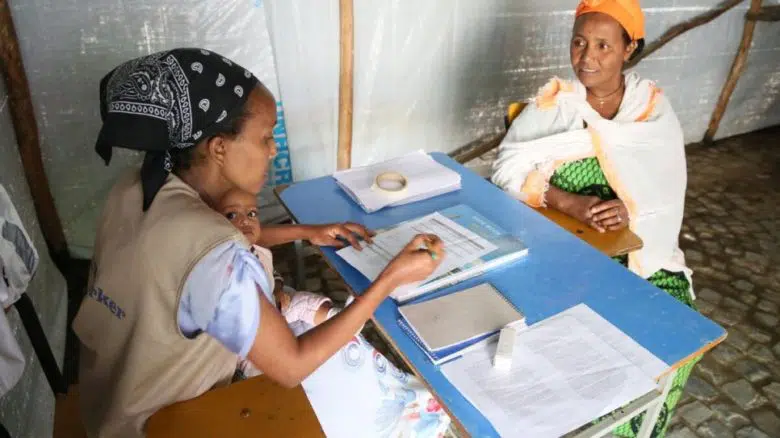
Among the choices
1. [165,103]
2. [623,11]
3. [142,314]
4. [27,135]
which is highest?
[623,11]

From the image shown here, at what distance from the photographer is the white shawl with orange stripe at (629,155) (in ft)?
6.11

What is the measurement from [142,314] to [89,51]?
2.01 meters

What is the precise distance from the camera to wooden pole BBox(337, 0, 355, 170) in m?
2.82

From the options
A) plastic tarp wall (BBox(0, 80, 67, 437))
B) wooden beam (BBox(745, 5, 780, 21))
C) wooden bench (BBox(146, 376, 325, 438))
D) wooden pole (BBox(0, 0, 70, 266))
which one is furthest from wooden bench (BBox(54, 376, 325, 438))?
wooden beam (BBox(745, 5, 780, 21))

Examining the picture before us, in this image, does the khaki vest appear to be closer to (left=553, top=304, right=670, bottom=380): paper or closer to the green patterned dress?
(left=553, top=304, right=670, bottom=380): paper

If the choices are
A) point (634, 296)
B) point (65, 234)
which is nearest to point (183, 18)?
point (65, 234)

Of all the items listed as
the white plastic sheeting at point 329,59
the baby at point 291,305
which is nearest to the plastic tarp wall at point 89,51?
the white plastic sheeting at point 329,59

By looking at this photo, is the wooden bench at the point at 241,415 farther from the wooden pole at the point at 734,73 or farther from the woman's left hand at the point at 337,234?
the wooden pole at the point at 734,73

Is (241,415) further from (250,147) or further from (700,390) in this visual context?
(700,390)

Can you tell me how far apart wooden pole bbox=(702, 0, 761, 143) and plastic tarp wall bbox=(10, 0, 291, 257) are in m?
3.52

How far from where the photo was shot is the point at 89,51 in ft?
8.30

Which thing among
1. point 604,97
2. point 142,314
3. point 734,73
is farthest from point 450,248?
point 734,73

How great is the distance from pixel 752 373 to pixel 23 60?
136 inches

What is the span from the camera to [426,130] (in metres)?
3.40
